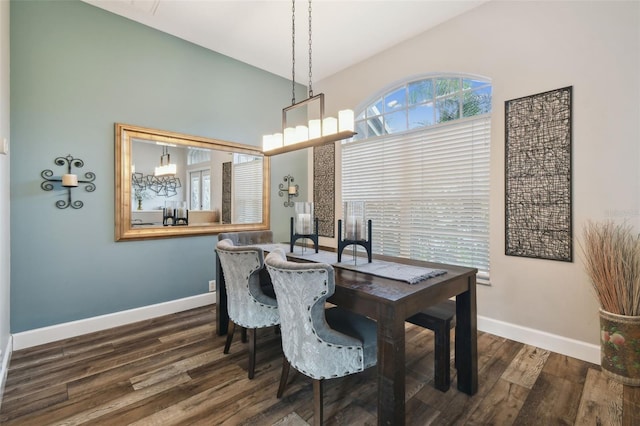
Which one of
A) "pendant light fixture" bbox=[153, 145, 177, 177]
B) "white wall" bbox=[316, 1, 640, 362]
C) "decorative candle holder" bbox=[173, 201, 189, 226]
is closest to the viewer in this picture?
"white wall" bbox=[316, 1, 640, 362]

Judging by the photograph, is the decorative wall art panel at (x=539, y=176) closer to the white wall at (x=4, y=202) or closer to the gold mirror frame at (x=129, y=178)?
the gold mirror frame at (x=129, y=178)

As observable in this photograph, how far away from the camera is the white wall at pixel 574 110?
2.16 metres

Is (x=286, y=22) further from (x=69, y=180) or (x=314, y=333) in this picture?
(x=314, y=333)

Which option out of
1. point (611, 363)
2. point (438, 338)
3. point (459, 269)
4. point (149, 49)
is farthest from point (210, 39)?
point (611, 363)

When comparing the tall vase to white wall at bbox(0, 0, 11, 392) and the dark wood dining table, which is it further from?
white wall at bbox(0, 0, 11, 392)

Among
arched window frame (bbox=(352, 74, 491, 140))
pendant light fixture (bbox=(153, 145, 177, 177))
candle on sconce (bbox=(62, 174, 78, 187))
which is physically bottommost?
candle on sconce (bbox=(62, 174, 78, 187))

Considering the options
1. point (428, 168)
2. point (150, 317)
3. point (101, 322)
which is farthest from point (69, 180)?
point (428, 168)

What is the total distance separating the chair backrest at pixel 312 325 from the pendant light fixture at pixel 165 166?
2.37 m

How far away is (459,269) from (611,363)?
1255 mm

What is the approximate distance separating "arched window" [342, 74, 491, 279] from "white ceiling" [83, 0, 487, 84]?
2.06 feet

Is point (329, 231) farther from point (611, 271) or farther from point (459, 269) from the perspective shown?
point (611, 271)

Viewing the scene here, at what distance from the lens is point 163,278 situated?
130 inches

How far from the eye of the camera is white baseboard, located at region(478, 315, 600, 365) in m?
2.30

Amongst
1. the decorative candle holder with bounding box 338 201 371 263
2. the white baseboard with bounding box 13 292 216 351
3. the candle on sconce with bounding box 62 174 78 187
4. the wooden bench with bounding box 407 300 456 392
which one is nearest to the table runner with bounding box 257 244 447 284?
the decorative candle holder with bounding box 338 201 371 263
